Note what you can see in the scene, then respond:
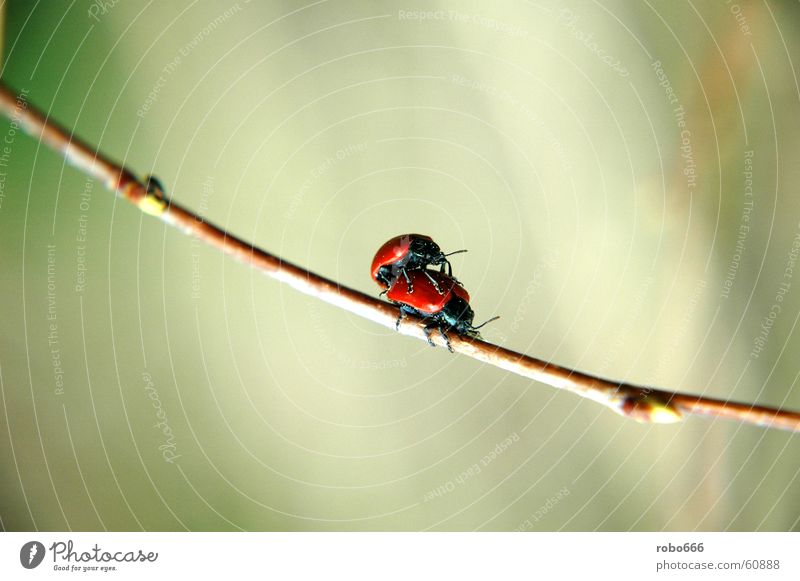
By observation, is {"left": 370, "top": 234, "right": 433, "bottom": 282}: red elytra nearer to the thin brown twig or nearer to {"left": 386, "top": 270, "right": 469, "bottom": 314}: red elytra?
{"left": 386, "top": 270, "right": 469, "bottom": 314}: red elytra

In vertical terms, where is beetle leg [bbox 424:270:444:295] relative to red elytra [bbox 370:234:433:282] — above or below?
below

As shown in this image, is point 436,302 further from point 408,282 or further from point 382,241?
point 382,241

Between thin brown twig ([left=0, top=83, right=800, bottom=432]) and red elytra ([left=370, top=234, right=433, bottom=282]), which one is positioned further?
red elytra ([left=370, top=234, right=433, bottom=282])

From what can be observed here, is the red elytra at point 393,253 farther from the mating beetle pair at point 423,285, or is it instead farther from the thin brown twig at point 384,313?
the thin brown twig at point 384,313

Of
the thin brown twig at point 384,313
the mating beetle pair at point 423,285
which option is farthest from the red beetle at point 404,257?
the thin brown twig at point 384,313

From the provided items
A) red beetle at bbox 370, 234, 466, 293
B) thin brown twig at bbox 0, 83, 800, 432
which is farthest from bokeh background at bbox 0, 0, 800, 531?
thin brown twig at bbox 0, 83, 800, 432

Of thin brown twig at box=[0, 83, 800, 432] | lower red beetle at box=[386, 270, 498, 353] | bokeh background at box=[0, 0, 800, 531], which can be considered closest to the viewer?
thin brown twig at box=[0, 83, 800, 432]
